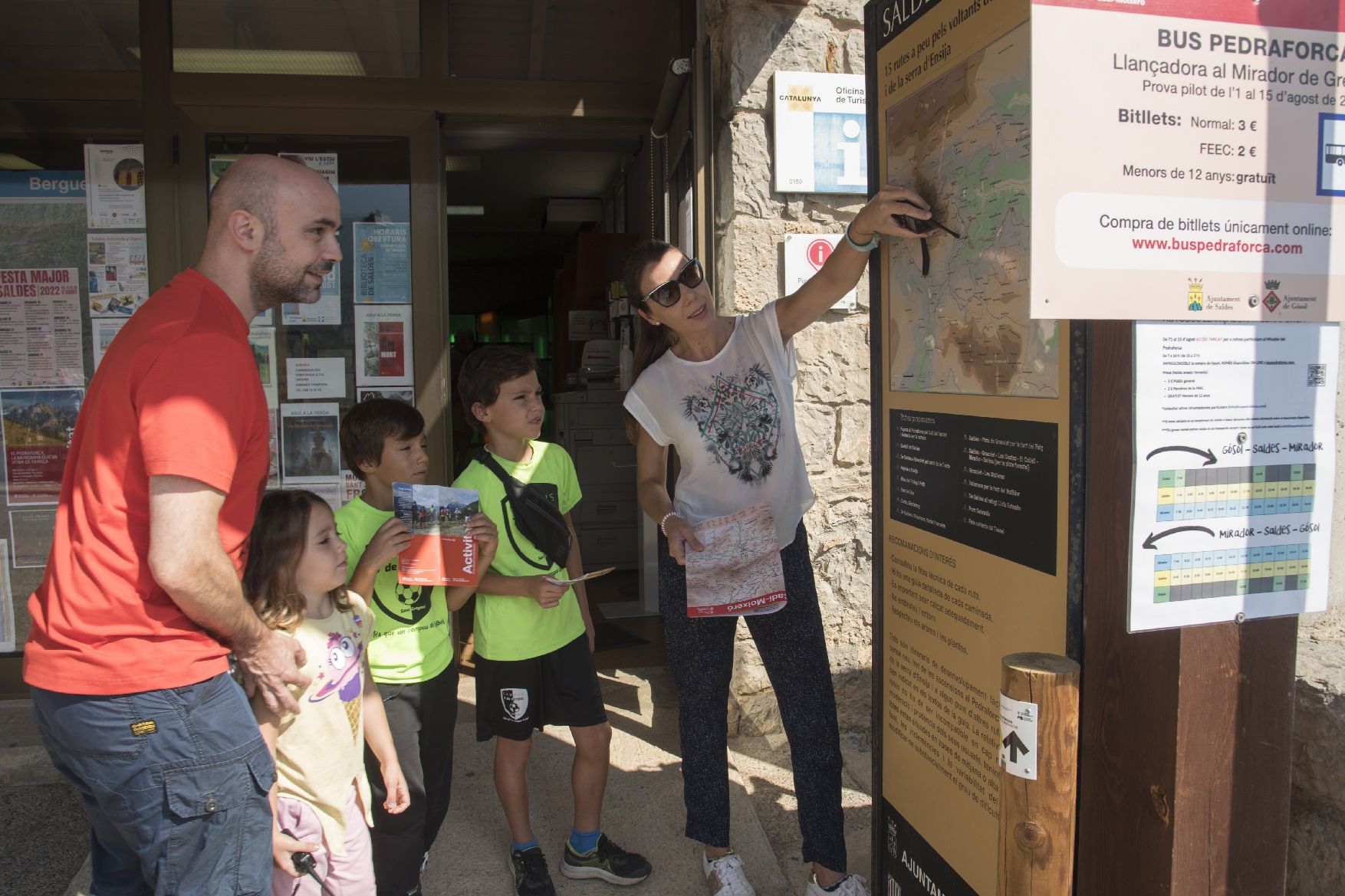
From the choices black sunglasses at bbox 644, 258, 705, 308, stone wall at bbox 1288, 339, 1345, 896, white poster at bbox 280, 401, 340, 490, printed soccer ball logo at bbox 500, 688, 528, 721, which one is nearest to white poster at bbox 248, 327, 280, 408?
white poster at bbox 280, 401, 340, 490

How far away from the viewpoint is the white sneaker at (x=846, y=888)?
Answer: 98.7 inches

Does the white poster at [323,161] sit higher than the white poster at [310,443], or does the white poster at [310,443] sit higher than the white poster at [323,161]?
the white poster at [323,161]

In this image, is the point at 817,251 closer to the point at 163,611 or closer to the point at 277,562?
the point at 277,562

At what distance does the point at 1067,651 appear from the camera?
5.25 feet

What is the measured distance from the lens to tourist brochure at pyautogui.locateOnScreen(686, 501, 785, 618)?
7.88 feet

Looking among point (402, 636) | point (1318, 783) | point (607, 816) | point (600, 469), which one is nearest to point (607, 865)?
point (607, 816)

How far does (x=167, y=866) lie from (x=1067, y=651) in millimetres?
1639

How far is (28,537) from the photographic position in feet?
13.5

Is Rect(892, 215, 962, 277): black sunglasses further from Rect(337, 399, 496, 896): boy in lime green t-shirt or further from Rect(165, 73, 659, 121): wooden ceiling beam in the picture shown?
Rect(165, 73, 659, 121): wooden ceiling beam

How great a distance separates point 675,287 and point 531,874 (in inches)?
68.7

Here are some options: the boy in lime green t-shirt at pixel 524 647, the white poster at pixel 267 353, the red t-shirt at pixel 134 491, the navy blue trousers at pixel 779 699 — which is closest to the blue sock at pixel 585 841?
the boy in lime green t-shirt at pixel 524 647

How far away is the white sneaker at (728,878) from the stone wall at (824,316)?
1.02m

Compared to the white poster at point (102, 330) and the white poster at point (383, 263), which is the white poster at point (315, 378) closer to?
the white poster at point (383, 263)

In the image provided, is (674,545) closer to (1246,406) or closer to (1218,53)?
(1246,406)
